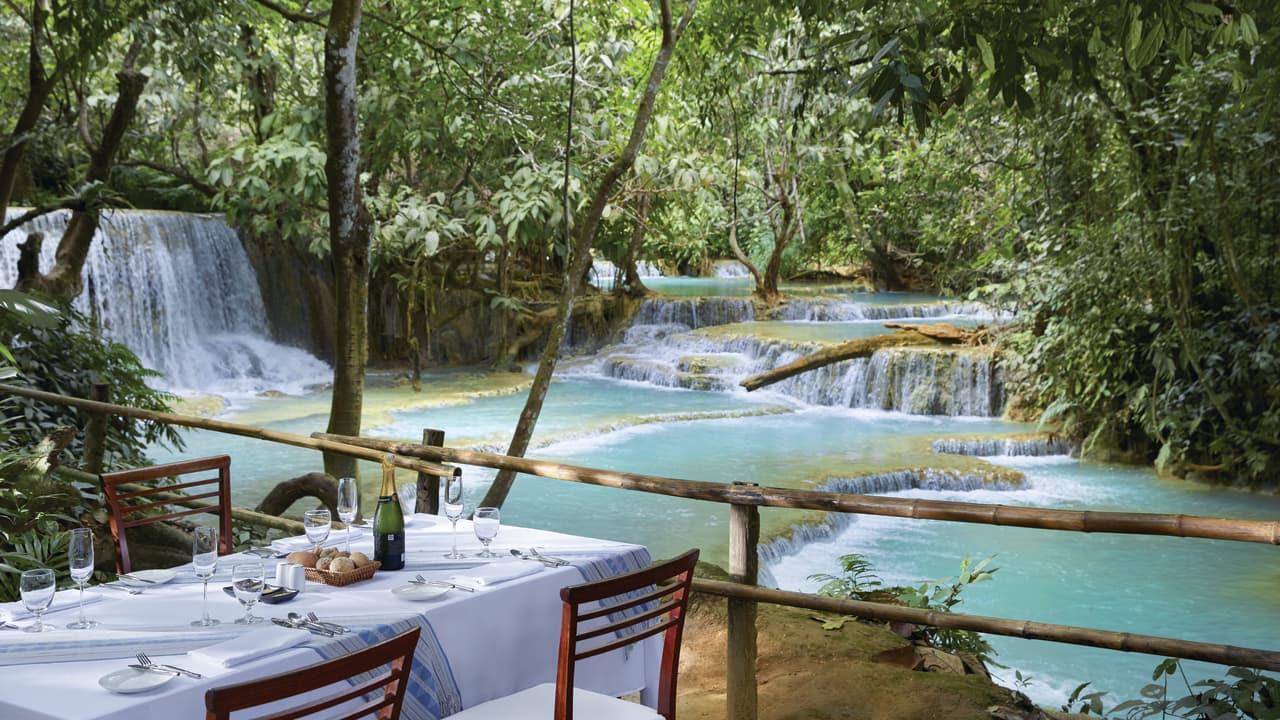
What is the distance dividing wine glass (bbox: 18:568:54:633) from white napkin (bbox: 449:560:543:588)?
860mm

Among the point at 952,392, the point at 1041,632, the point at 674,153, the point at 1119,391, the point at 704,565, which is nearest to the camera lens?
the point at 1041,632

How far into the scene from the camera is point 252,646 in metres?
2.08

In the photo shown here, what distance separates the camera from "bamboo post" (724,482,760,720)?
9.89 ft

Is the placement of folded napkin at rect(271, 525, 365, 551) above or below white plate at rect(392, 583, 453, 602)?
above

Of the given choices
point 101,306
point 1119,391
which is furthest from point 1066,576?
point 101,306

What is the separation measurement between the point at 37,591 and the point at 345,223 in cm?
340

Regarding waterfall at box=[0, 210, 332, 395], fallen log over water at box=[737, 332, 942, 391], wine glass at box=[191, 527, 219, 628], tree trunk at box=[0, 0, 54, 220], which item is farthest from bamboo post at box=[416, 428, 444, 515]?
waterfall at box=[0, 210, 332, 395]

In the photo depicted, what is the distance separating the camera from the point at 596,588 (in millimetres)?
2100

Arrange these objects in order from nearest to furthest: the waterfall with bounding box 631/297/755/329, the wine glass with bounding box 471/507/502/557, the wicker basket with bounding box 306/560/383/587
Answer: the wicker basket with bounding box 306/560/383/587 → the wine glass with bounding box 471/507/502/557 → the waterfall with bounding box 631/297/755/329

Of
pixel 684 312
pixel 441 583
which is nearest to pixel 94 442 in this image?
pixel 441 583

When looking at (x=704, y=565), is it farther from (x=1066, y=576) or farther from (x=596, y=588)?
(x=1066, y=576)

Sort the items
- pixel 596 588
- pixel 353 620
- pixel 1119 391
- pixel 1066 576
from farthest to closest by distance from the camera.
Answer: pixel 1119 391, pixel 1066 576, pixel 353 620, pixel 596 588

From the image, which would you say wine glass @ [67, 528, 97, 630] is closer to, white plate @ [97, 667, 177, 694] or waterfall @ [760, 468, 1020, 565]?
white plate @ [97, 667, 177, 694]

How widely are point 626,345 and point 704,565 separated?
12.0m
